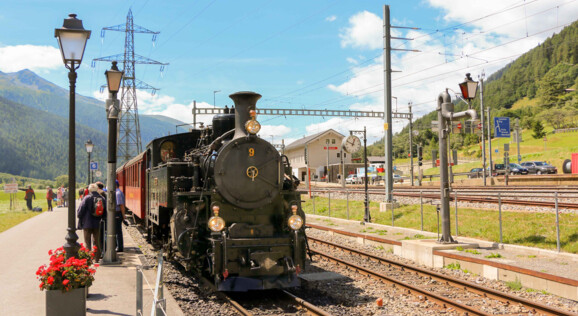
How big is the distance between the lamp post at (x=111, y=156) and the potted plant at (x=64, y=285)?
15.3ft

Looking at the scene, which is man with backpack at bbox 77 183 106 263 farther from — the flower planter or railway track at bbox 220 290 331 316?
the flower planter

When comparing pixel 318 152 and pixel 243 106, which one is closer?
pixel 243 106

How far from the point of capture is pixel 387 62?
19750 millimetres

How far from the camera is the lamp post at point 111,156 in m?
10.6

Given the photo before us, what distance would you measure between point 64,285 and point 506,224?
12.1 meters

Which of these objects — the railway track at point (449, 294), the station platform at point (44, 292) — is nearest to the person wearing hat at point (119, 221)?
the station platform at point (44, 292)

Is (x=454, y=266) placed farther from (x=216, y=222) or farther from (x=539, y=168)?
(x=539, y=168)

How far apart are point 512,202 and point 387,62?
768cm

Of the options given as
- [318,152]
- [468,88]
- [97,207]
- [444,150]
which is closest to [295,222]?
[97,207]

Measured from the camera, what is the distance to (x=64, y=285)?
5.92m

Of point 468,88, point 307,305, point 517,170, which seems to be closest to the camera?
point 307,305

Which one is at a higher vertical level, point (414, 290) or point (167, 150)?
point (167, 150)

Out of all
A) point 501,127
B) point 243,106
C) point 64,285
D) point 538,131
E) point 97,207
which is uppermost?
point 538,131

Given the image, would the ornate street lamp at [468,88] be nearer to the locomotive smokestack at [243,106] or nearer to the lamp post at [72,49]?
the locomotive smokestack at [243,106]
